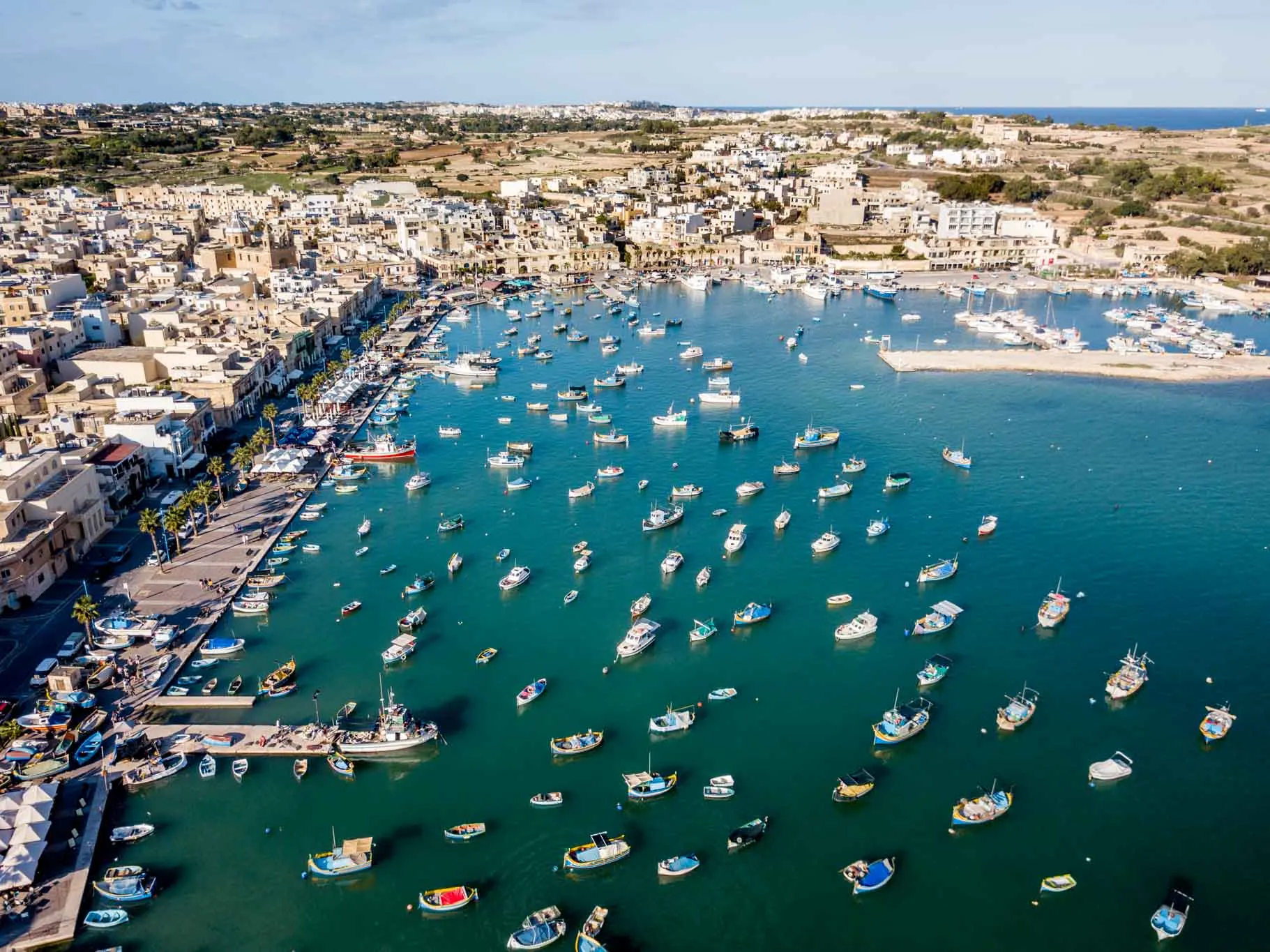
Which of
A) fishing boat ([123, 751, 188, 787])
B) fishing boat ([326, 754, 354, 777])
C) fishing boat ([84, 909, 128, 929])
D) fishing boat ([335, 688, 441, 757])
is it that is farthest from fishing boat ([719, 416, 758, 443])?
fishing boat ([84, 909, 128, 929])

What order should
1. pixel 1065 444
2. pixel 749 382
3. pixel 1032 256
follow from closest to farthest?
pixel 1065 444, pixel 749 382, pixel 1032 256

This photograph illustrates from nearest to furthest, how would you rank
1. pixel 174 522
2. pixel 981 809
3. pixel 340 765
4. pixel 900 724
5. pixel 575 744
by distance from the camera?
pixel 981 809, pixel 340 765, pixel 575 744, pixel 900 724, pixel 174 522

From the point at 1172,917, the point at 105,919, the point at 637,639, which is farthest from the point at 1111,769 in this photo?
the point at 105,919

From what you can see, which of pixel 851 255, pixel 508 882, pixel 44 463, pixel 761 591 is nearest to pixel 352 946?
pixel 508 882

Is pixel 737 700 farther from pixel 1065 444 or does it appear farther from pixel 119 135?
pixel 119 135

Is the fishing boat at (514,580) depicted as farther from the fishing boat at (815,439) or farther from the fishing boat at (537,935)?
the fishing boat at (815,439)

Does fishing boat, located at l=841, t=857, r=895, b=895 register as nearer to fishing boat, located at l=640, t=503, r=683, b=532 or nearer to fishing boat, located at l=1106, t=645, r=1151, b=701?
fishing boat, located at l=1106, t=645, r=1151, b=701

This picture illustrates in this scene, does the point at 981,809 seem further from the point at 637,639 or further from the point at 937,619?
the point at 637,639
